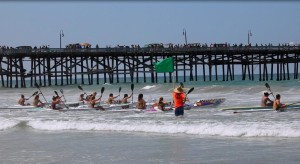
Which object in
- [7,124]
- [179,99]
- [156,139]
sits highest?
[179,99]

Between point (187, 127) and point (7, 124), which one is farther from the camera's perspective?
point (7, 124)

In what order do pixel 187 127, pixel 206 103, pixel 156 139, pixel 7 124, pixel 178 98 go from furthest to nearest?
pixel 206 103, pixel 7 124, pixel 178 98, pixel 187 127, pixel 156 139

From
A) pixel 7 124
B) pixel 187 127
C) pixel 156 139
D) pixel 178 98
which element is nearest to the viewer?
pixel 156 139

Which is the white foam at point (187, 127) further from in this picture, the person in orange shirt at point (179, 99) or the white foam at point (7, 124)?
the person in orange shirt at point (179, 99)

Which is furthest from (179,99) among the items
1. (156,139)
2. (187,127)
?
(156,139)

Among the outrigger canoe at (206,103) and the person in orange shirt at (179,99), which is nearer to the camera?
the person in orange shirt at (179,99)

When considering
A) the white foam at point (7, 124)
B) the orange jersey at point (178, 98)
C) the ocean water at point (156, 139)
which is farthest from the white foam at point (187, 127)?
the orange jersey at point (178, 98)

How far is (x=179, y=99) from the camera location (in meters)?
19.0

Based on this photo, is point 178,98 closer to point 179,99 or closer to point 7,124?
point 179,99

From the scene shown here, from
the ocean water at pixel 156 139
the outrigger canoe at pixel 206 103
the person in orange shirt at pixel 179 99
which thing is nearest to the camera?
the ocean water at pixel 156 139

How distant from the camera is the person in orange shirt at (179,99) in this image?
740 inches

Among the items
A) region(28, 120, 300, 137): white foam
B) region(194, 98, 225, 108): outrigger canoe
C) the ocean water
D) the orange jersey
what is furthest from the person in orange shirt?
region(194, 98, 225, 108): outrigger canoe

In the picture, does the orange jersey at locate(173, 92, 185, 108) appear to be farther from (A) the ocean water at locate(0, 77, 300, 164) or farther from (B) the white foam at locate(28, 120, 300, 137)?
(B) the white foam at locate(28, 120, 300, 137)

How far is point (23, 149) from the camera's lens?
13.2m
